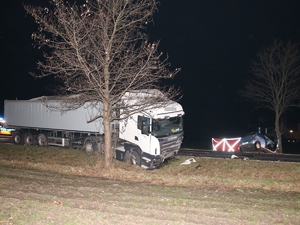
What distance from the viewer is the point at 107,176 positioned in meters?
14.1

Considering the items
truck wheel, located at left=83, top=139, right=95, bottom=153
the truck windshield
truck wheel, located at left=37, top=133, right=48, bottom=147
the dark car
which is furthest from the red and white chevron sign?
truck wheel, located at left=37, top=133, right=48, bottom=147

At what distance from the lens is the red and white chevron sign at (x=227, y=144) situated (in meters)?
25.2

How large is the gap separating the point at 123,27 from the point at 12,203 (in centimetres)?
875

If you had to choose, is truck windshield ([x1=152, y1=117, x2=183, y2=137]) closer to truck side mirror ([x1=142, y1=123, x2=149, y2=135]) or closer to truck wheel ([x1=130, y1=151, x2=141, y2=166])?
truck side mirror ([x1=142, y1=123, x2=149, y2=135])

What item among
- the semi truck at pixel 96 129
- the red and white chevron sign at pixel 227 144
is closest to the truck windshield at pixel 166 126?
the semi truck at pixel 96 129

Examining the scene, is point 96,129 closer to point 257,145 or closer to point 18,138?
point 18,138

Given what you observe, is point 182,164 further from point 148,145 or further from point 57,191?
point 57,191

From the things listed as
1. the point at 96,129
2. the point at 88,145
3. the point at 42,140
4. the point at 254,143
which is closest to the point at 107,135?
the point at 96,129

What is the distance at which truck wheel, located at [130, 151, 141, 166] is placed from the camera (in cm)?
1770

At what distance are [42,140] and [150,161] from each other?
10.8 m

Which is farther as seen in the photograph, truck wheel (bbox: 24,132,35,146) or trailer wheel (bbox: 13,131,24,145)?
trailer wheel (bbox: 13,131,24,145)

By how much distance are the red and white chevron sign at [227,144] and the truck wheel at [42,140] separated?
41.3ft

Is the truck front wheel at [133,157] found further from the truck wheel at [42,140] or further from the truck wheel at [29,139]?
the truck wheel at [29,139]

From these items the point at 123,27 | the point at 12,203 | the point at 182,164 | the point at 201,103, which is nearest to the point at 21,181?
the point at 12,203
